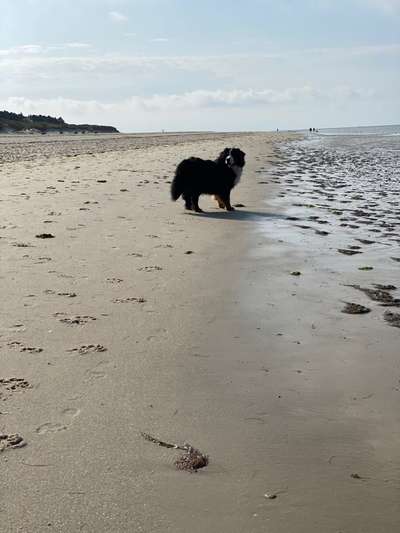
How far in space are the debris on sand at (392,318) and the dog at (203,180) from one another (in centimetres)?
521

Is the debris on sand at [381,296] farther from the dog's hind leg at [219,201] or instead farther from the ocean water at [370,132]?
the ocean water at [370,132]

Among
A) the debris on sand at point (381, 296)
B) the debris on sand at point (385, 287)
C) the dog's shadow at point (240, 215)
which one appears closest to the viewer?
the debris on sand at point (381, 296)

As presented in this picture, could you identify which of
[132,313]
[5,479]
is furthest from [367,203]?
[5,479]

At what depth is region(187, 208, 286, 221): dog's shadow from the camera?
27.9ft

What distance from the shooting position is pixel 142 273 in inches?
204

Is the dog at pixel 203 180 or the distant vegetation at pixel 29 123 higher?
the distant vegetation at pixel 29 123

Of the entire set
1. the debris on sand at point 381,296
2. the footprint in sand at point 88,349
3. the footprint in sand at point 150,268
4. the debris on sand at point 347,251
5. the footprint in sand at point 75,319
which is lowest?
the footprint in sand at point 88,349

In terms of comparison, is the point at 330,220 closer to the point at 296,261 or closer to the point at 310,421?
the point at 296,261

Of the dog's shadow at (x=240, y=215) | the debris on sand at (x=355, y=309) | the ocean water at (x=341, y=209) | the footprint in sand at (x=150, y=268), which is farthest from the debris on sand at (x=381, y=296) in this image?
the dog's shadow at (x=240, y=215)

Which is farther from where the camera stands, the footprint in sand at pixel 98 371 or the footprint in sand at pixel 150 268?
the footprint in sand at pixel 150 268

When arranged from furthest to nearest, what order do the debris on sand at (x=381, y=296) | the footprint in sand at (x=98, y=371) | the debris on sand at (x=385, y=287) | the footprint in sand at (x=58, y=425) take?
the debris on sand at (x=385, y=287), the debris on sand at (x=381, y=296), the footprint in sand at (x=98, y=371), the footprint in sand at (x=58, y=425)

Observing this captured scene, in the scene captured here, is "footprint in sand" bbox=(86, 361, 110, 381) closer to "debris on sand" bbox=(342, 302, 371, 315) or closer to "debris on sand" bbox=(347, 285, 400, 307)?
Result: "debris on sand" bbox=(342, 302, 371, 315)

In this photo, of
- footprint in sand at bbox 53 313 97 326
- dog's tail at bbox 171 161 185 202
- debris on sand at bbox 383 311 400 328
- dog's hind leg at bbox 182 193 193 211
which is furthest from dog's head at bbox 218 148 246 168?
footprint in sand at bbox 53 313 97 326

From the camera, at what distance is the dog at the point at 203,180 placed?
905 centimetres
